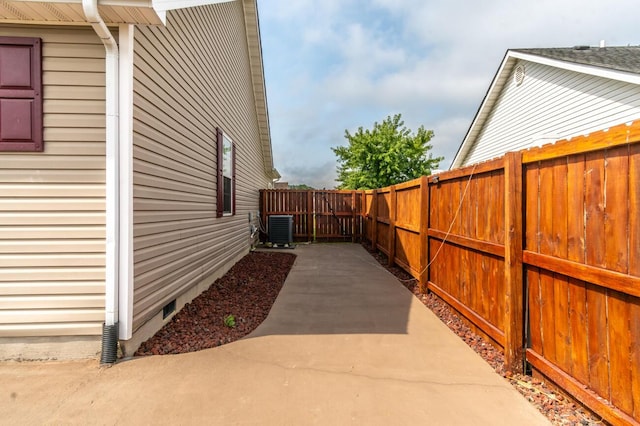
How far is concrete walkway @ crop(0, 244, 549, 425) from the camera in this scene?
2.05m

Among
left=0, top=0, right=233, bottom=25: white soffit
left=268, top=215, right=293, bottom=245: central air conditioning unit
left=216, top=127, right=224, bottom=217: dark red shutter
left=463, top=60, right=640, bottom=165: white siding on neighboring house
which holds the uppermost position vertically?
left=463, top=60, right=640, bottom=165: white siding on neighboring house

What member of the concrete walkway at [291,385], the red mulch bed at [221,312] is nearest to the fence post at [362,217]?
the red mulch bed at [221,312]

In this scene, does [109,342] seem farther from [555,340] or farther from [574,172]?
[574,172]

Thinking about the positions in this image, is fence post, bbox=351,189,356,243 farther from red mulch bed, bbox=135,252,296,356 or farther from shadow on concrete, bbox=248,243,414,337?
red mulch bed, bbox=135,252,296,356

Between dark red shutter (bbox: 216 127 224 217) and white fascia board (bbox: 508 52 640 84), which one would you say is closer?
dark red shutter (bbox: 216 127 224 217)

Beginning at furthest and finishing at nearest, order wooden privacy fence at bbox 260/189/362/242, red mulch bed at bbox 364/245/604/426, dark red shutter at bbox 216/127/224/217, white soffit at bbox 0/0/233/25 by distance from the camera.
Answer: wooden privacy fence at bbox 260/189/362/242
dark red shutter at bbox 216/127/224/217
white soffit at bbox 0/0/233/25
red mulch bed at bbox 364/245/604/426

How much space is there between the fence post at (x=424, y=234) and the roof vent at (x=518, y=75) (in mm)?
7950

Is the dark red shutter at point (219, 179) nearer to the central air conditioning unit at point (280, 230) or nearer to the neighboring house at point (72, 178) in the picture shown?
the neighboring house at point (72, 178)

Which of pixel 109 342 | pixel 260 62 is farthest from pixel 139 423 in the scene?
pixel 260 62

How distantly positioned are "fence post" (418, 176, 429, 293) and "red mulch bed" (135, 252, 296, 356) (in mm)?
2372

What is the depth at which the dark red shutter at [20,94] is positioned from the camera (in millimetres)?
2682

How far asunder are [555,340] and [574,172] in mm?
1213

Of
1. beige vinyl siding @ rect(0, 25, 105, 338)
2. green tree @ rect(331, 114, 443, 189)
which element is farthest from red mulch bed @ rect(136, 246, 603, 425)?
green tree @ rect(331, 114, 443, 189)

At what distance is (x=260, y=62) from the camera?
8812mm
